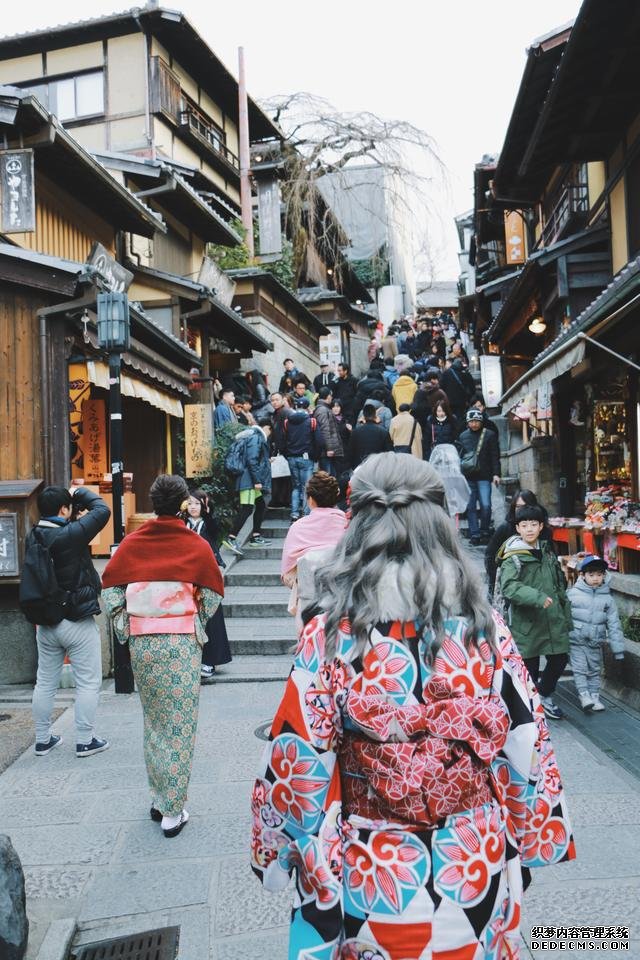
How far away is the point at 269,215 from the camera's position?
2395 cm

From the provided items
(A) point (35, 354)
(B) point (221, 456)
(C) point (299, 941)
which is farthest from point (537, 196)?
(C) point (299, 941)

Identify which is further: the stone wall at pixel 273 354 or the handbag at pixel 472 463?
the stone wall at pixel 273 354

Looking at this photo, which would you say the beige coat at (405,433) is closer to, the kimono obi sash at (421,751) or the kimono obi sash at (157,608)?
the kimono obi sash at (157,608)

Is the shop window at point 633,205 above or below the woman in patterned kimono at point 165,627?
above

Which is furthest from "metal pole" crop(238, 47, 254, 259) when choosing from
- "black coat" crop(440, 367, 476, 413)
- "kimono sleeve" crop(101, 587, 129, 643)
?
"kimono sleeve" crop(101, 587, 129, 643)

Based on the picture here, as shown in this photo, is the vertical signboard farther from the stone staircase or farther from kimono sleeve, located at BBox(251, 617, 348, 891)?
kimono sleeve, located at BBox(251, 617, 348, 891)

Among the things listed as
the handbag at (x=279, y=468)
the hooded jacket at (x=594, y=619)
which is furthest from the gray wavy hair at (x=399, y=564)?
the handbag at (x=279, y=468)

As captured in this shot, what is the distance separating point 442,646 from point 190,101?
22.7m

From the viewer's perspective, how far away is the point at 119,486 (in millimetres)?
9211

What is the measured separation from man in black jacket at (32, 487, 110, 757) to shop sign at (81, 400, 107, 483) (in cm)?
636

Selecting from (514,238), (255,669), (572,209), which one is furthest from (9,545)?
(514,238)

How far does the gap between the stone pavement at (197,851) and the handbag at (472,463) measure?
6.26 metres

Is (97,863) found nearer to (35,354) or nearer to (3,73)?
(35,354)

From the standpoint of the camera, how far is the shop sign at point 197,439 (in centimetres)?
1527
